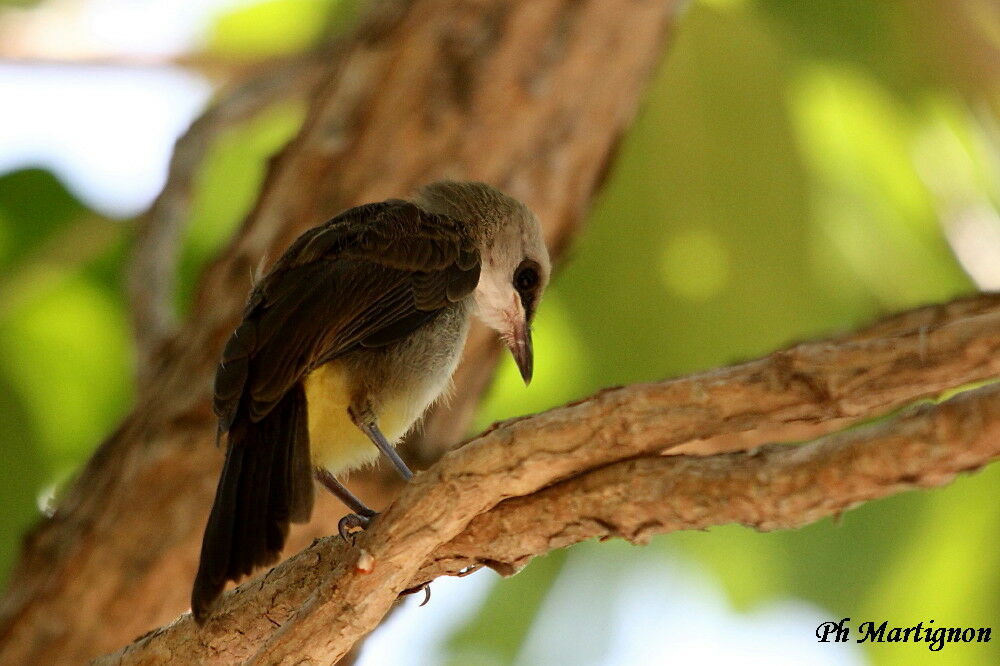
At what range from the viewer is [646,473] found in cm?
234

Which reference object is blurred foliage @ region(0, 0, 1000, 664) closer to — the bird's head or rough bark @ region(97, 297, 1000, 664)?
the bird's head

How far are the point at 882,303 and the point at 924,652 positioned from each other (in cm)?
157

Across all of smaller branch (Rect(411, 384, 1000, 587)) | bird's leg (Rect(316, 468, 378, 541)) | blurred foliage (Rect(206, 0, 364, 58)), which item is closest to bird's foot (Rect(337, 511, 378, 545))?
bird's leg (Rect(316, 468, 378, 541))

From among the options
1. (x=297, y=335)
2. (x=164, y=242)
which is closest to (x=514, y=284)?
(x=297, y=335)

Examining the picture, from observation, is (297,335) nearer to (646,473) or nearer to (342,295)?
(342,295)

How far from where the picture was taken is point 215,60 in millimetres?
6211

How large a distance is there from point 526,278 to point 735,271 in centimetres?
186

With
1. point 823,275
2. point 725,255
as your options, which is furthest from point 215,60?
point 823,275

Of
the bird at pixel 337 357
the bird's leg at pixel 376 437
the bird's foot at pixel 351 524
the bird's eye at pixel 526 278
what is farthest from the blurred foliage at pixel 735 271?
the bird's foot at pixel 351 524

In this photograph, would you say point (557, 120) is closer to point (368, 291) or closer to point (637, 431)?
point (368, 291)

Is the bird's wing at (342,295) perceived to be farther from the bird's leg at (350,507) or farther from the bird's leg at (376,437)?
the bird's leg at (350,507)

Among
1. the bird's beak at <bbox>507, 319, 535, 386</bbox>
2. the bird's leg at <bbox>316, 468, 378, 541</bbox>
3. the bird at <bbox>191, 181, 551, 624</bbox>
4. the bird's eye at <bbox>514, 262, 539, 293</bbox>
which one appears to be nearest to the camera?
the bird at <bbox>191, 181, 551, 624</bbox>

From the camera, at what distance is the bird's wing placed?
296 centimetres

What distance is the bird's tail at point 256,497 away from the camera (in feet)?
8.59
